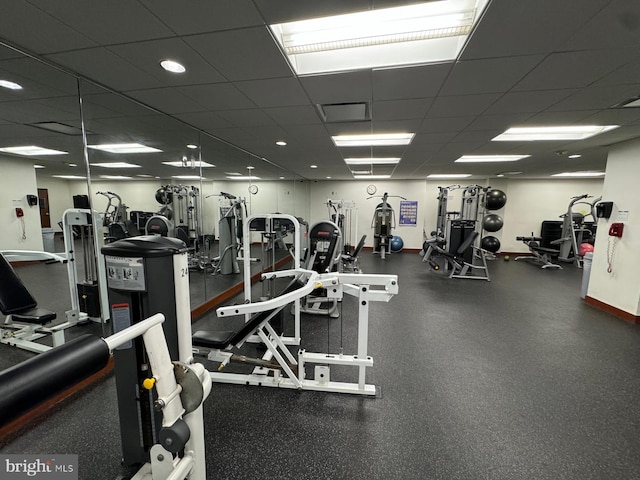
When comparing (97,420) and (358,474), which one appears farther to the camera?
(97,420)

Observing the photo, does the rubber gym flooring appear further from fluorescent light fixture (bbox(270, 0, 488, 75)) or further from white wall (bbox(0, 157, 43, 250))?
fluorescent light fixture (bbox(270, 0, 488, 75))

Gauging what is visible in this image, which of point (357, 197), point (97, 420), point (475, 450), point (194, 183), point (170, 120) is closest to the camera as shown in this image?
point (475, 450)

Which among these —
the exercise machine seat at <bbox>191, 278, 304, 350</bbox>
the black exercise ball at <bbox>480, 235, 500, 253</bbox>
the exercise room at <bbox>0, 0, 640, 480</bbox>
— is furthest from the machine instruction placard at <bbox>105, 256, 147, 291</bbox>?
the black exercise ball at <bbox>480, 235, 500, 253</bbox>

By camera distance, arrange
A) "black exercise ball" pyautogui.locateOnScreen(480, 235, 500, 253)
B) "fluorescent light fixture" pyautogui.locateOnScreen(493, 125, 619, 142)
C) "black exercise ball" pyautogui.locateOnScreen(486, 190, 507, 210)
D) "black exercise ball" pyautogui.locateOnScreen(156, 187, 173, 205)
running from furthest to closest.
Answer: "black exercise ball" pyautogui.locateOnScreen(480, 235, 500, 253), "black exercise ball" pyautogui.locateOnScreen(486, 190, 507, 210), "black exercise ball" pyautogui.locateOnScreen(156, 187, 173, 205), "fluorescent light fixture" pyautogui.locateOnScreen(493, 125, 619, 142)

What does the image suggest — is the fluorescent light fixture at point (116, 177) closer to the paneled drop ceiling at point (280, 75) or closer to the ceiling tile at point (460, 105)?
the paneled drop ceiling at point (280, 75)

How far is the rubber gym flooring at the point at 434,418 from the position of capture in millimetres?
1518

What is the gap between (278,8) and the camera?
4.46ft

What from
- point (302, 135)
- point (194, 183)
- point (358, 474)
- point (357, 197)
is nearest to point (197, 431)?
point (358, 474)

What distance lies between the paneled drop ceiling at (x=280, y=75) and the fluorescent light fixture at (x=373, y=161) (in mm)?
1534

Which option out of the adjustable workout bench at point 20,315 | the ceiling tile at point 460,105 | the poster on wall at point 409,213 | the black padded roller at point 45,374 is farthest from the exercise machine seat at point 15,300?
the poster on wall at point 409,213

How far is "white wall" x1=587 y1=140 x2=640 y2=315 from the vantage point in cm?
344

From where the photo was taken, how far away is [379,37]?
1754mm

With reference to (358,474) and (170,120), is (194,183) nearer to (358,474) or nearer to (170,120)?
(170,120)

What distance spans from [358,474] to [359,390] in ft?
2.06
